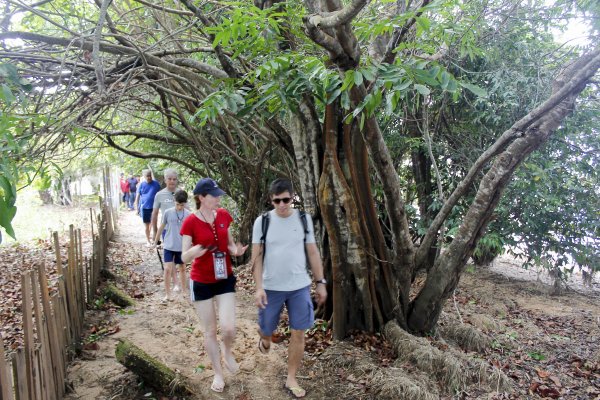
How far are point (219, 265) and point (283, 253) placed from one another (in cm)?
53

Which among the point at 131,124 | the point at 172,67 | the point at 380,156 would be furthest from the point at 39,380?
the point at 131,124

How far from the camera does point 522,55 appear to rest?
6.69 meters

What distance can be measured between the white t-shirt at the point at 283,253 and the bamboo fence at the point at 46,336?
59.9 inches

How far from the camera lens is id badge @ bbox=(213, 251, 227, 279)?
3.51m

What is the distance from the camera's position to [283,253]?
135 inches

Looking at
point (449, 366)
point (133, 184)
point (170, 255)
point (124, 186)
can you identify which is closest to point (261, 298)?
point (449, 366)

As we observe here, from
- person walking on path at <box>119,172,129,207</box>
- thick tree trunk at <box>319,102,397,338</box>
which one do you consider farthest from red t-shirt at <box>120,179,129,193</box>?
thick tree trunk at <box>319,102,397,338</box>

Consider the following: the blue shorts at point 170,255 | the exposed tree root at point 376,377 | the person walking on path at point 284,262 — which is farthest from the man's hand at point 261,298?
the blue shorts at point 170,255

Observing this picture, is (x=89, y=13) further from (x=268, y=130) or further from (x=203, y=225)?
(x=203, y=225)

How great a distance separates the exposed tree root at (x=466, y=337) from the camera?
5043mm

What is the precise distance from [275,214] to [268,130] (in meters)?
2.40

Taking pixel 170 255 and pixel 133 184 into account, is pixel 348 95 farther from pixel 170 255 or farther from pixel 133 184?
pixel 133 184

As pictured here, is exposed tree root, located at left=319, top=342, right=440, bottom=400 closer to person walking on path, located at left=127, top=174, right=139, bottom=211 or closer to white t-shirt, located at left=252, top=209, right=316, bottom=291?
white t-shirt, located at left=252, top=209, right=316, bottom=291

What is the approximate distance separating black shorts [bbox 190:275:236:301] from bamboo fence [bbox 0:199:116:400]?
40.0 inches
